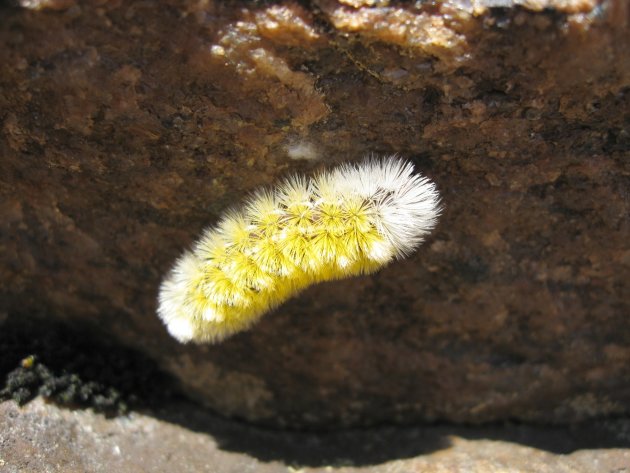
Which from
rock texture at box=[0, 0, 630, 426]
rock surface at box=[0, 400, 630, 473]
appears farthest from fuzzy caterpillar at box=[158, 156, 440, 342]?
rock surface at box=[0, 400, 630, 473]

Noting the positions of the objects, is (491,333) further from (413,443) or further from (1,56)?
(1,56)

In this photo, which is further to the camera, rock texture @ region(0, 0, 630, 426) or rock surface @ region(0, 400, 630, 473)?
rock surface @ region(0, 400, 630, 473)

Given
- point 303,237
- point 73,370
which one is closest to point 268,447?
point 73,370

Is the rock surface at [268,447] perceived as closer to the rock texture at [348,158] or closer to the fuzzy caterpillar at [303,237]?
the rock texture at [348,158]

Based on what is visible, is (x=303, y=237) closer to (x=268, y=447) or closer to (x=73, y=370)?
(x=268, y=447)

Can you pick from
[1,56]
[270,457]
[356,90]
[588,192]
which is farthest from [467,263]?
[1,56]

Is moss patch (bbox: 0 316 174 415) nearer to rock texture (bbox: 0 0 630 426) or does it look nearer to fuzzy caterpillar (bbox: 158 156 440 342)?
rock texture (bbox: 0 0 630 426)

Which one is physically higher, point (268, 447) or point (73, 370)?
point (73, 370)
